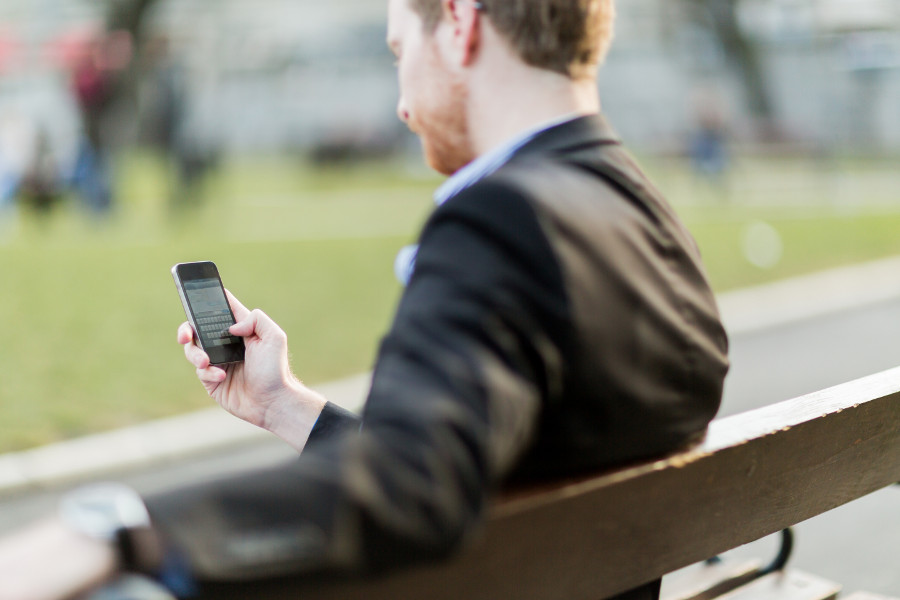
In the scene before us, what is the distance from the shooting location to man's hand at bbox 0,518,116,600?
1083 mm

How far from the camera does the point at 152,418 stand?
22.2 ft

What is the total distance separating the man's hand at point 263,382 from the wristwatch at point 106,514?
917mm

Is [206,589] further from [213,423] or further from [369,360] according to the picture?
[369,360]

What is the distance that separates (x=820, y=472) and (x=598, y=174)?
0.74m

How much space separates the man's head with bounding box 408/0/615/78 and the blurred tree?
104ft

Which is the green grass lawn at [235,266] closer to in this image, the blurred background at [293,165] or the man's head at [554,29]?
the blurred background at [293,165]

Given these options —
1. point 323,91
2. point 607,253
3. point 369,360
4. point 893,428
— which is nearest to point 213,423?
point 369,360

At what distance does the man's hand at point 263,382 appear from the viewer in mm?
2119

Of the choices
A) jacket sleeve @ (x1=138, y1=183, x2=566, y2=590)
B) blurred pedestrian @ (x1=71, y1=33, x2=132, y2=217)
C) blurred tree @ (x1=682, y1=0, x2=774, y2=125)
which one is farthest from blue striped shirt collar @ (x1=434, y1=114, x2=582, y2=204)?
blurred tree @ (x1=682, y1=0, x2=774, y2=125)

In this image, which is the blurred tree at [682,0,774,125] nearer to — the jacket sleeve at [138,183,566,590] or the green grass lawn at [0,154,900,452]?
the green grass lawn at [0,154,900,452]

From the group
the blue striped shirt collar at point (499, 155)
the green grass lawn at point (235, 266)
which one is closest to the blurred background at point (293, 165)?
the green grass lawn at point (235, 266)

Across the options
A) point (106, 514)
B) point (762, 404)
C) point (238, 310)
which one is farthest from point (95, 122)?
point (106, 514)

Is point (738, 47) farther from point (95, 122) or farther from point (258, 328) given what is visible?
point (258, 328)

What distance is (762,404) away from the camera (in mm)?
6992
